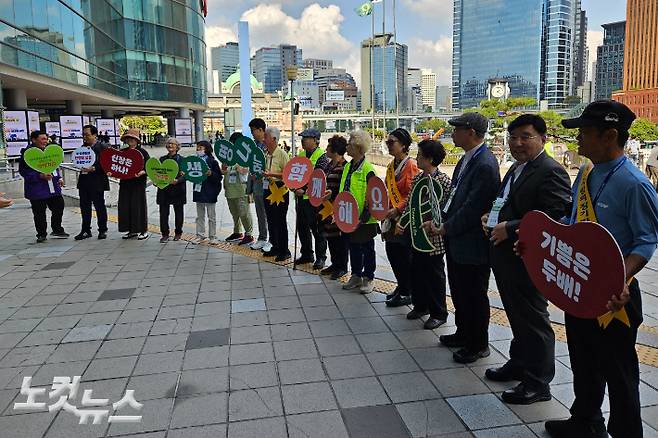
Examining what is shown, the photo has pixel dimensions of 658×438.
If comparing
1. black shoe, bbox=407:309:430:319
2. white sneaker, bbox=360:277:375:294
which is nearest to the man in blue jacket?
white sneaker, bbox=360:277:375:294

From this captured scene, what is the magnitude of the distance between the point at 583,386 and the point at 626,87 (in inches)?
3929

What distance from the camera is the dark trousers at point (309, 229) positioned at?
258 inches

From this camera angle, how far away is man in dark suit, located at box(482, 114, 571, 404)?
2.90 metres

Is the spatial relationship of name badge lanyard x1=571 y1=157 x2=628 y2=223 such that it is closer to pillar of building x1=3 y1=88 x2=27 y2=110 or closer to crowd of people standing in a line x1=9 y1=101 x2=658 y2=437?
crowd of people standing in a line x1=9 y1=101 x2=658 y2=437

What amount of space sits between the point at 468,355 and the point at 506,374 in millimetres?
368

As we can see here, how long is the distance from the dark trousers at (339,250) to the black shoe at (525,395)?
127 inches

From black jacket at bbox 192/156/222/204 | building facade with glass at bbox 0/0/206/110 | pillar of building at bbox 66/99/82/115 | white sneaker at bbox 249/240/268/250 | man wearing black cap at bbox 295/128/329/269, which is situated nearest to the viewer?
man wearing black cap at bbox 295/128/329/269

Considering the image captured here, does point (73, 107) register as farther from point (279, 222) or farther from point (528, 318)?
point (528, 318)

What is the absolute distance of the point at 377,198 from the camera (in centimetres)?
500

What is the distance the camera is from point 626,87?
8581 cm

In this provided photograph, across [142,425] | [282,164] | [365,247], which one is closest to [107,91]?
[282,164]

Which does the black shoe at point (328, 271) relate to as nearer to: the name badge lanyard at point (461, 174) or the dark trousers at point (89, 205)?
the name badge lanyard at point (461, 174)

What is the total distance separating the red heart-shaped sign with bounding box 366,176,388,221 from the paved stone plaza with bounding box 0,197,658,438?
97cm

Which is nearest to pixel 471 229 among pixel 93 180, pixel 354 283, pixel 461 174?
pixel 461 174
